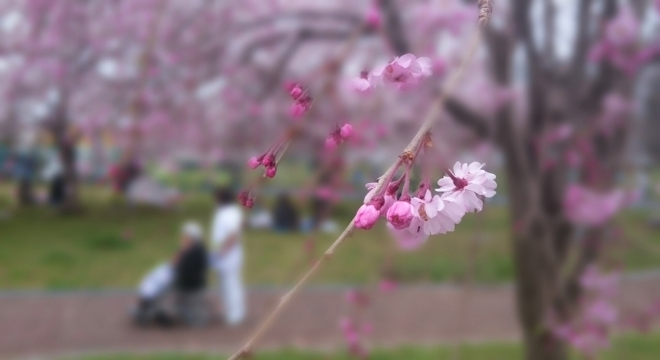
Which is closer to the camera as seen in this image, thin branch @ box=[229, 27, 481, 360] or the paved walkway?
thin branch @ box=[229, 27, 481, 360]

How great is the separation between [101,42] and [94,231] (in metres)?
7.47

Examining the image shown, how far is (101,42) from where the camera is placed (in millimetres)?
6062

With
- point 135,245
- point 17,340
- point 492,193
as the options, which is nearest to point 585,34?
point 492,193

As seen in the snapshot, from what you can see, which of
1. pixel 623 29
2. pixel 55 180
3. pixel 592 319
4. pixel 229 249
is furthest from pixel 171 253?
pixel 623 29

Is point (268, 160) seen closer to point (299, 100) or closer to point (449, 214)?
point (299, 100)

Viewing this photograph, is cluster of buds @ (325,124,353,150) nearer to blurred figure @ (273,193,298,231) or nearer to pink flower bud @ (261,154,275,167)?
pink flower bud @ (261,154,275,167)

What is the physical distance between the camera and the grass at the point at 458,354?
4867mm

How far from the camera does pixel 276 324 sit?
235 inches

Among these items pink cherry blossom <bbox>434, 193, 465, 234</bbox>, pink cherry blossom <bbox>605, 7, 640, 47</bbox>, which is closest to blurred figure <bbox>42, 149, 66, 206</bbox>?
pink cherry blossom <bbox>605, 7, 640, 47</bbox>

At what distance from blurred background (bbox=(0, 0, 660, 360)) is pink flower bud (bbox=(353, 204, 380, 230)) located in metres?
0.14

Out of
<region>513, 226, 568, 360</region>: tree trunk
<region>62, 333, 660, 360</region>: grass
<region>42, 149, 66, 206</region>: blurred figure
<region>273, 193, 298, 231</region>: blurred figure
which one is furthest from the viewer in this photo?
<region>42, 149, 66, 206</region>: blurred figure

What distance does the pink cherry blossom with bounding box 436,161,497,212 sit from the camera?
2.60ft

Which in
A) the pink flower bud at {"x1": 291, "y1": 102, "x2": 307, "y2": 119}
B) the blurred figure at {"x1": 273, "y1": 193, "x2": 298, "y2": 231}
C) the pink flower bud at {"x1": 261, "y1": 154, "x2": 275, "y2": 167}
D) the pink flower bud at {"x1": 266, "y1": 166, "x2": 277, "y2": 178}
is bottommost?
the pink flower bud at {"x1": 266, "y1": 166, "x2": 277, "y2": 178}

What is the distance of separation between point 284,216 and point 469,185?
12.3 m
